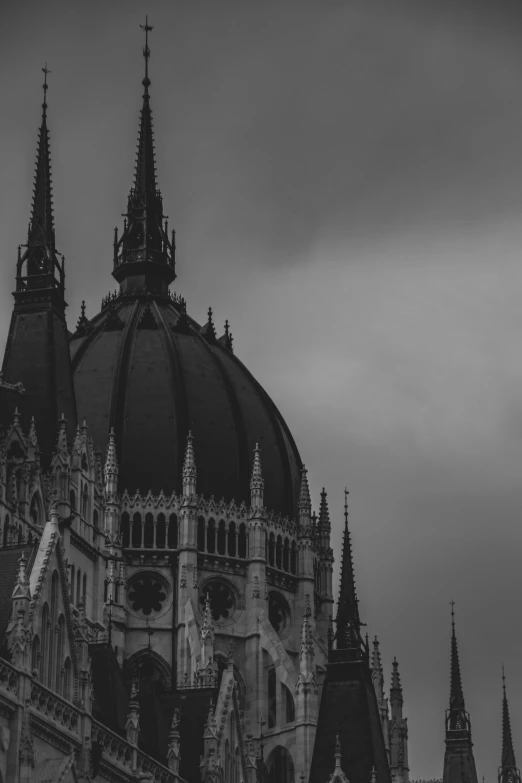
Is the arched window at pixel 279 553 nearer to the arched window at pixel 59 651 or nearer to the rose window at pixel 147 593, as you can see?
the rose window at pixel 147 593

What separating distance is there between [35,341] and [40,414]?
10.3 ft

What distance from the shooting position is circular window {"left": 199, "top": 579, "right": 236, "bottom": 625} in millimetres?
111062

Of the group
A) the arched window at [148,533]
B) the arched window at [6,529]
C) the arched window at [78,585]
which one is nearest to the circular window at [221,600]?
the arched window at [148,533]

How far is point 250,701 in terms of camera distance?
354 feet

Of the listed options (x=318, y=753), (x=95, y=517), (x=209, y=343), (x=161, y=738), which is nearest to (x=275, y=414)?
(x=209, y=343)

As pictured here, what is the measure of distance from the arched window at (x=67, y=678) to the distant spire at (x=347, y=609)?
4026 centimetres

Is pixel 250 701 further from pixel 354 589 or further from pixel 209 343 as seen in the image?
pixel 209 343

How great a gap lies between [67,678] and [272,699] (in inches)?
1905

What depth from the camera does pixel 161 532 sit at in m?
111

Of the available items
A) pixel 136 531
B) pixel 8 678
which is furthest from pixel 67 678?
pixel 136 531

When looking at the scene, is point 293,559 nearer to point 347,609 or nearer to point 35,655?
point 347,609

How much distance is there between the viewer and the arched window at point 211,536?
365 ft

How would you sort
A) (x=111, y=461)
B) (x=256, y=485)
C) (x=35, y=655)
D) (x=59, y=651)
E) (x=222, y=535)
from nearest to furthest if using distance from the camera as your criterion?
(x=35, y=655) → (x=59, y=651) → (x=111, y=461) → (x=222, y=535) → (x=256, y=485)

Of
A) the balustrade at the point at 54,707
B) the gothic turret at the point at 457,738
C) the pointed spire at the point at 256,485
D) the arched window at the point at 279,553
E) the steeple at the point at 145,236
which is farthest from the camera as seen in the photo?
the gothic turret at the point at 457,738
